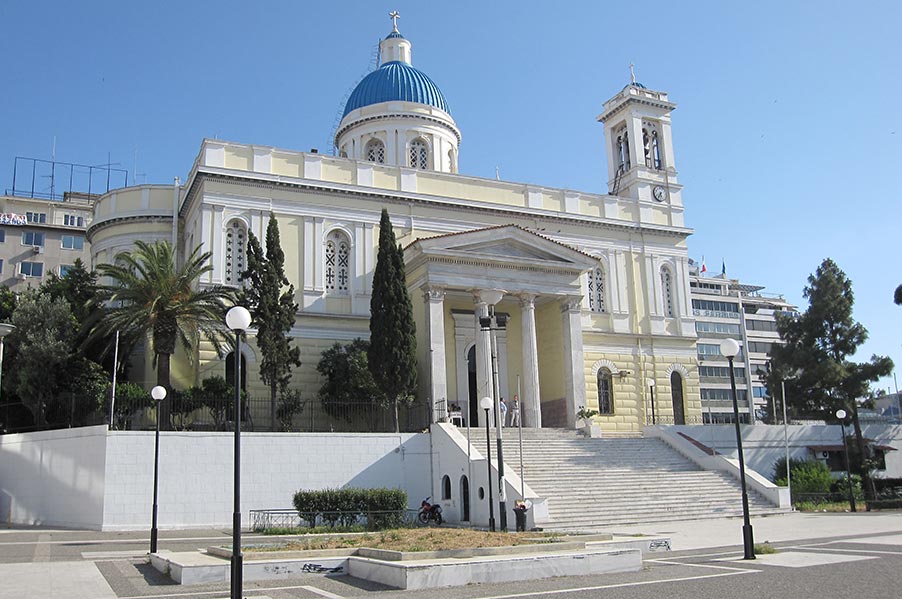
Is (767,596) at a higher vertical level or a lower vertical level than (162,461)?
lower

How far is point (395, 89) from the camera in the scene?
138 ft

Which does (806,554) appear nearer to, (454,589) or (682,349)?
(454,589)

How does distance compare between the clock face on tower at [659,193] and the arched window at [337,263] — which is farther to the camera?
the clock face on tower at [659,193]

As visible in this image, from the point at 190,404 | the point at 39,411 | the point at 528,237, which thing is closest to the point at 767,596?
the point at 190,404

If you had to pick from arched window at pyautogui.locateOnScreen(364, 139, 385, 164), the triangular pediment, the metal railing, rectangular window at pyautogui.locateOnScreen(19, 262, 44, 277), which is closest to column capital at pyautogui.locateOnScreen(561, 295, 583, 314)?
the triangular pediment

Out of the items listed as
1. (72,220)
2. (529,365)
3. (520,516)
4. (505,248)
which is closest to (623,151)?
(505,248)

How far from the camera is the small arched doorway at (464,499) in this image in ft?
85.1

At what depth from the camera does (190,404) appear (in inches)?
1094

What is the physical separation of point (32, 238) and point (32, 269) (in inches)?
91.1

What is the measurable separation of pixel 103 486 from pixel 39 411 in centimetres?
690

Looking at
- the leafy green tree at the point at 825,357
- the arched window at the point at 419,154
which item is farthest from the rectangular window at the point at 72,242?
the leafy green tree at the point at 825,357

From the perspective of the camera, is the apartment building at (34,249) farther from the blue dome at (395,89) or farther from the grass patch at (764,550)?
the grass patch at (764,550)

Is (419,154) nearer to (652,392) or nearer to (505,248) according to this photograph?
(505,248)

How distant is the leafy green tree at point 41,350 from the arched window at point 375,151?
16839mm
